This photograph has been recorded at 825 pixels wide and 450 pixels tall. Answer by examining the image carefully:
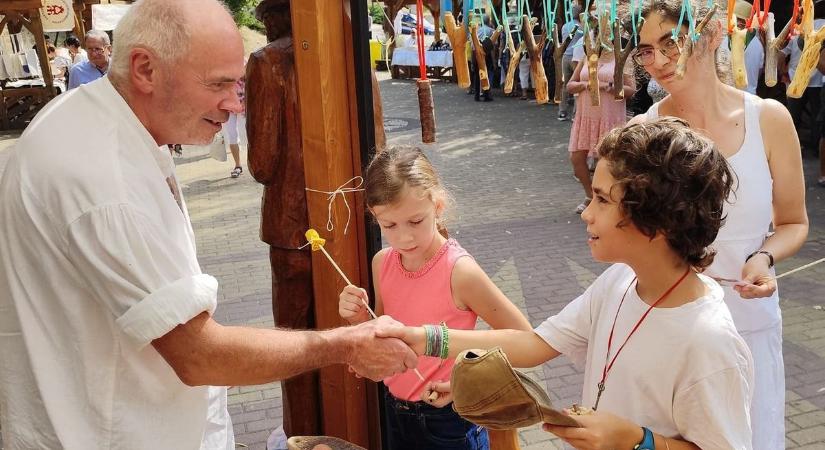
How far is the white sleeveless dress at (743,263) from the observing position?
2.00m

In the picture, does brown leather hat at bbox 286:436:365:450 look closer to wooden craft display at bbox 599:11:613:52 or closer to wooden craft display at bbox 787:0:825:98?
wooden craft display at bbox 599:11:613:52

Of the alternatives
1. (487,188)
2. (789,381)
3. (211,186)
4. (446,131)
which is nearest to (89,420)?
(789,381)

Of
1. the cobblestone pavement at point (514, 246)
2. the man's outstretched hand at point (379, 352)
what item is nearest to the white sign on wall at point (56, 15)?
the cobblestone pavement at point (514, 246)

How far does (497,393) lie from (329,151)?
4.10 feet

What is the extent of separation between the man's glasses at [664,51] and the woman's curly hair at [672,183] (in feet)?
1.70

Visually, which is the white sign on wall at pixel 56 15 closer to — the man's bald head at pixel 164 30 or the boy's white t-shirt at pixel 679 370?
the man's bald head at pixel 164 30

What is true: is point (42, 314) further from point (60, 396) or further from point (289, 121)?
point (289, 121)

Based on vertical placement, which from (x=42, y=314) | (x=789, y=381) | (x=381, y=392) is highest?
(x=42, y=314)

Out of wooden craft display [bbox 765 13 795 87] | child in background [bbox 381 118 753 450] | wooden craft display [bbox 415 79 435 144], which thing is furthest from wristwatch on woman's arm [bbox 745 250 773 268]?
wooden craft display [bbox 415 79 435 144]

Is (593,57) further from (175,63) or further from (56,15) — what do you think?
(56,15)

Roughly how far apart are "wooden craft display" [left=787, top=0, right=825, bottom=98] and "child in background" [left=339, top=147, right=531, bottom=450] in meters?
1.12

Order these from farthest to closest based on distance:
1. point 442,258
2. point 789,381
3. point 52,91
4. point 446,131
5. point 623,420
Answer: point 52,91
point 446,131
point 789,381
point 442,258
point 623,420

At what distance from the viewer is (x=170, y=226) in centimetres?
156

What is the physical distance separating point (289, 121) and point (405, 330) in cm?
101
